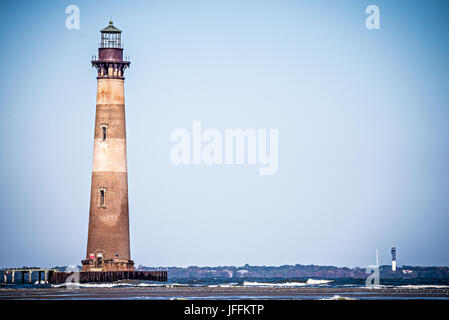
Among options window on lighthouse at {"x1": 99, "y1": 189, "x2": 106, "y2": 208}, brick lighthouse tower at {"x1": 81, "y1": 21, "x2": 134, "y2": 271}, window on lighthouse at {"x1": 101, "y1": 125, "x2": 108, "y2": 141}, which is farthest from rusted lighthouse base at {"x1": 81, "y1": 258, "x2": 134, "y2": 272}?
window on lighthouse at {"x1": 101, "y1": 125, "x2": 108, "y2": 141}

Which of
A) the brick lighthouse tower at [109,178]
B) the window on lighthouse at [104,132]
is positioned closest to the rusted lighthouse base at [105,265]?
the brick lighthouse tower at [109,178]

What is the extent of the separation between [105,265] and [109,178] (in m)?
5.59

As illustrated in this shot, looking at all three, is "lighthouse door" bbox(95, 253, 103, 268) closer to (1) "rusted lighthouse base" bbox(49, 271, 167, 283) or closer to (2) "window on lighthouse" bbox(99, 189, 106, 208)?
(1) "rusted lighthouse base" bbox(49, 271, 167, 283)

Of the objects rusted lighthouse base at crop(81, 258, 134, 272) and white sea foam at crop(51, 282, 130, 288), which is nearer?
white sea foam at crop(51, 282, 130, 288)

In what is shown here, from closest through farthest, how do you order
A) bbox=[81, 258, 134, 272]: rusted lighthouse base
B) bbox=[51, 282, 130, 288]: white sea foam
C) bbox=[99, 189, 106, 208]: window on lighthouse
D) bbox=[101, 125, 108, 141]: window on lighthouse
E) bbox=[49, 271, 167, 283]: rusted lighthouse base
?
bbox=[51, 282, 130, 288]: white sea foam, bbox=[49, 271, 167, 283]: rusted lighthouse base, bbox=[81, 258, 134, 272]: rusted lighthouse base, bbox=[99, 189, 106, 208]: window on lighthouse, bbox=[101, 125, 108, 141]: window on lighthouse

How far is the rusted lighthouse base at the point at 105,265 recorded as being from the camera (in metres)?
73.3

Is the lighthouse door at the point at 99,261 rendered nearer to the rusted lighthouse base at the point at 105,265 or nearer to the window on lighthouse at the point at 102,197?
the rusted lighthouse base at the point at 105,265

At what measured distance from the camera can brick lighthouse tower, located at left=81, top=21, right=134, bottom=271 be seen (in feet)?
242

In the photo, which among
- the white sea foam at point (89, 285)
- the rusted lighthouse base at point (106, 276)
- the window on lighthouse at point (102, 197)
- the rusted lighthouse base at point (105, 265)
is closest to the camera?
the white sea foam at point (89, 285)
